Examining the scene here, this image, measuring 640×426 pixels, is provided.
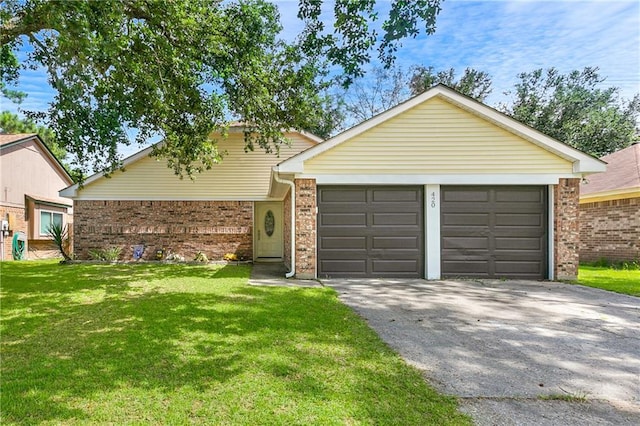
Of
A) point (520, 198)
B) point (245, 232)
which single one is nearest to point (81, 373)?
point (520, 198)

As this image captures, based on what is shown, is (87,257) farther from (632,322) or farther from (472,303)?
(632,322)

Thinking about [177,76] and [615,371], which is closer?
[615,371]

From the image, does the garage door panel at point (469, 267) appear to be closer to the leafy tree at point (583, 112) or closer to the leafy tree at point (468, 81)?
the leafy tree at point (583, 112)

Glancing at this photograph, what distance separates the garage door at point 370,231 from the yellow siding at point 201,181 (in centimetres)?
553

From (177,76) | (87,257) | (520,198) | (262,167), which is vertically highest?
(177,76)

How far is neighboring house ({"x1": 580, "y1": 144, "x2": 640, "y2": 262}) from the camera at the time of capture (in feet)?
39.9

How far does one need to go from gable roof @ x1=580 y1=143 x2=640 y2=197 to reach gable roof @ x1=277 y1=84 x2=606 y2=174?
4666 millimetres

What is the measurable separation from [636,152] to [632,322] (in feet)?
44.1

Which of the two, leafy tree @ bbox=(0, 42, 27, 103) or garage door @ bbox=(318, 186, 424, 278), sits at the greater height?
leafy tree @ bbox=(0, 42, 27, 103)

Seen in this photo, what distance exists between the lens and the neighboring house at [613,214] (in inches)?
478

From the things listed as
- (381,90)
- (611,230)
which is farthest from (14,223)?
(381,90)

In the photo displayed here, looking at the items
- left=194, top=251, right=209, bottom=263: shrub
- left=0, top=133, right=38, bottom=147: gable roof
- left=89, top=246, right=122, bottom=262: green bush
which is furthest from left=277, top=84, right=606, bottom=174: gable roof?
left=0, top=133, right=38, bottom=147: gable roof

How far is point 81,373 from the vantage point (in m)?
3.39

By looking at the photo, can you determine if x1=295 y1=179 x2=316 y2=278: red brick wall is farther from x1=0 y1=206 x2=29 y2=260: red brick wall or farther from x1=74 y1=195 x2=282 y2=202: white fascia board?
x1=0 y1=206 x2=29 y2=260: red brick wall
